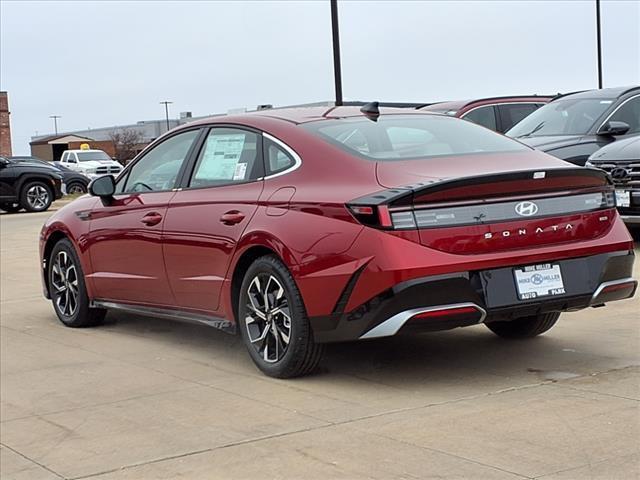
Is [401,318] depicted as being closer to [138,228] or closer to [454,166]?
[454,166]

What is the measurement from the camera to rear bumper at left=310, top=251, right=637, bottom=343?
5.29 meters

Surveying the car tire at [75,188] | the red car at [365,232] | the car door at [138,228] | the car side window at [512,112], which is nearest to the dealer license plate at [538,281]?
the red car at [365,232]

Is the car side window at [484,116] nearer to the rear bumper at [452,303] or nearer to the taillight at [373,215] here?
the rear bumper at [452,303]

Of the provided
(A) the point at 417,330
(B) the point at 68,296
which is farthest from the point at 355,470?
(B) the point at 68,296

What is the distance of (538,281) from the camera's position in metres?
5.52

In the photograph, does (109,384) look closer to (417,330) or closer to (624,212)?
(417,330)

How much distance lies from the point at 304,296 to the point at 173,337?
2.33 m

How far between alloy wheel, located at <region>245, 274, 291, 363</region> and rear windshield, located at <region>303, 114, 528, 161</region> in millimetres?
916

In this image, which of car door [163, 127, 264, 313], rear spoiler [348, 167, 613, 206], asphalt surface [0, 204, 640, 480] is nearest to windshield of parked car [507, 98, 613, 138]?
asphalt surface [0, 204, 640, 480]

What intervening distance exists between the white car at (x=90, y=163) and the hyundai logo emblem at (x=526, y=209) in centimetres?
3772

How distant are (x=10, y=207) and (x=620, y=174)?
18.0m

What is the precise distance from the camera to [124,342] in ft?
24.8

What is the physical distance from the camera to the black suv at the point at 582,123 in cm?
1223

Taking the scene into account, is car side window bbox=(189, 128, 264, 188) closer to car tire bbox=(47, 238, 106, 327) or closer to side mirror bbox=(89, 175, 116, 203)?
side mirror bbox=(89, 175, 116, 203)
